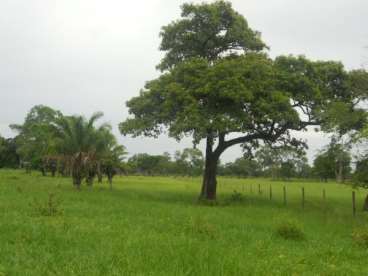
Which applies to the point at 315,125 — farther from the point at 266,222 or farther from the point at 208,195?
the point at 266,222

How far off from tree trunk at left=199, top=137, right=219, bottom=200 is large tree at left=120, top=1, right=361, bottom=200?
0.21 ft

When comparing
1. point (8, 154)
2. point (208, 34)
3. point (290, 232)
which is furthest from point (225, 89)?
point (8, 154)

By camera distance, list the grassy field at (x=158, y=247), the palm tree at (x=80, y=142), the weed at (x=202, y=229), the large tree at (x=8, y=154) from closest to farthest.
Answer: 1. the grassy field at (x=158, y=247)
2. the weed at (x=202, y=229)
3. the palm tree at (x=80, y=142)
4. the large tree at (x=8, y=154)

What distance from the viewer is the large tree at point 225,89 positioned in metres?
26.0

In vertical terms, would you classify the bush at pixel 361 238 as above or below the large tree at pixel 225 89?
below

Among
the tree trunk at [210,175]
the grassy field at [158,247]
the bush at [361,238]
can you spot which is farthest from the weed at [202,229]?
the tree trunk at [210,175]

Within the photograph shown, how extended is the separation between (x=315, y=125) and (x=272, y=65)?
4685 millimetres

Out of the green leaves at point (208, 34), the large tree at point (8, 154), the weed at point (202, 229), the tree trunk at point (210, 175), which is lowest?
the weed at point (202, 229)

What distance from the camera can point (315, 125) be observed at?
29719mm

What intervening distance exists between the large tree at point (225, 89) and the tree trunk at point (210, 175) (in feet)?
0.21

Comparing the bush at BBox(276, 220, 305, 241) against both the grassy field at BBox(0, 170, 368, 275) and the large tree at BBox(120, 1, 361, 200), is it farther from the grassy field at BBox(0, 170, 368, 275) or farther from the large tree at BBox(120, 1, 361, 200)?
the large tree at BBox(120, 1, 361, 200)

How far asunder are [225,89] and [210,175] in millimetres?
7252

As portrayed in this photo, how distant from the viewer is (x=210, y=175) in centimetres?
3059

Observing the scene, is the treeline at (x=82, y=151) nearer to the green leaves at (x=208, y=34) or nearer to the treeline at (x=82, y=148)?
the treeline at (x=82, y=148)
